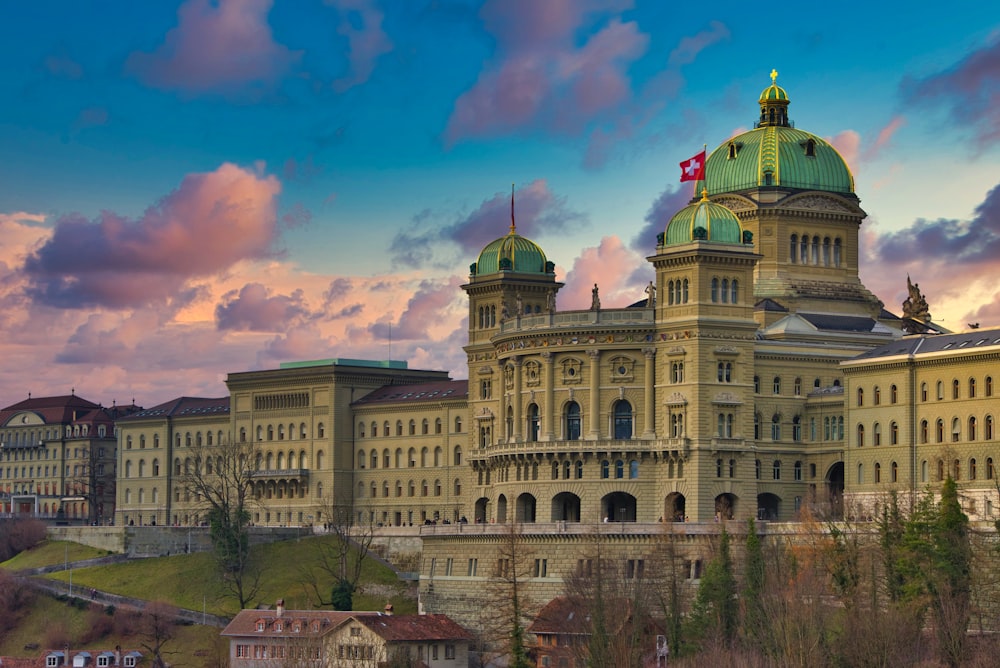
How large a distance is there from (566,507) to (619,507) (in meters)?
4.70

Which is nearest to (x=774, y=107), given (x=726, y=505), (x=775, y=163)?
(x=775, y=163)

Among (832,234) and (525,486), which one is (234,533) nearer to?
(525,486)

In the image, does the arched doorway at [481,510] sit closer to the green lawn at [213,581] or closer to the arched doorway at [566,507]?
the green lawn at [213,581]

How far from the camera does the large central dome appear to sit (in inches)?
7106

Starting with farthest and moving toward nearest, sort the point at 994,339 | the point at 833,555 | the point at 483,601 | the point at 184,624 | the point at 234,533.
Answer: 1. the point at 234,533
2. the point at 184,624
3. the point at 483,601
4. the point at 994,339
5. the point at 833,555

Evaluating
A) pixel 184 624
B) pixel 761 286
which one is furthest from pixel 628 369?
pixel 184 624

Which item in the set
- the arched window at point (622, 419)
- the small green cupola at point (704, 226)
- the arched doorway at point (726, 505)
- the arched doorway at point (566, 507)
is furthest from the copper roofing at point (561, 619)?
the small green cupola at point (704, 226)

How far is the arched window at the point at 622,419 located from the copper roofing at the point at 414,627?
63.1 ft

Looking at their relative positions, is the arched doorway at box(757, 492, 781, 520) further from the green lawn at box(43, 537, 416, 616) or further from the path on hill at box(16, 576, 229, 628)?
the path on hill at box(16, 576, 229, 628)

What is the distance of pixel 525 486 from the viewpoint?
560 ft

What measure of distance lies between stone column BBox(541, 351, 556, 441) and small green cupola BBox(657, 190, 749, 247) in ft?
40.2

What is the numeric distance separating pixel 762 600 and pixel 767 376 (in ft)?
121

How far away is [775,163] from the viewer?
180 metres

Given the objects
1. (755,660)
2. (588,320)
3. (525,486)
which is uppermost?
(588,320)
